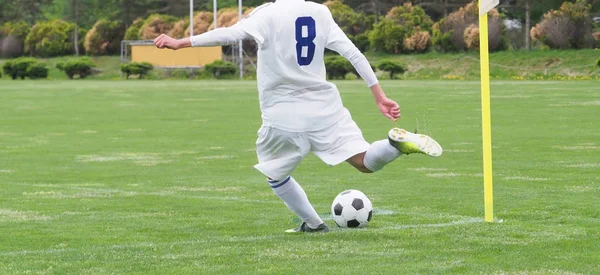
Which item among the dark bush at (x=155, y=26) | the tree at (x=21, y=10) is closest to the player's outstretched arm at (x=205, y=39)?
the dark bush at (x=155, y=26)

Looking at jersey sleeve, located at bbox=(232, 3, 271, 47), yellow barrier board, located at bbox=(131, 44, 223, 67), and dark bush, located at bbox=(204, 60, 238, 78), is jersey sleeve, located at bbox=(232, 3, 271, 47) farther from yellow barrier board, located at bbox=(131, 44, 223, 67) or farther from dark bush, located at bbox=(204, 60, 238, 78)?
yellow barrier board, located at bbox=(131, 44, 223, 67)

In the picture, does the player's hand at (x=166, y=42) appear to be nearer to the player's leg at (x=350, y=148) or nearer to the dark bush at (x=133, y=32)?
the player's leg at (x=350, y=148)

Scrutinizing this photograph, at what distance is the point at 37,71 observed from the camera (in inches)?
2719

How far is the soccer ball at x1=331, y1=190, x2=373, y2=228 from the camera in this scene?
9188 millimetres

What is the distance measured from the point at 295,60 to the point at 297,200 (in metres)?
1.17

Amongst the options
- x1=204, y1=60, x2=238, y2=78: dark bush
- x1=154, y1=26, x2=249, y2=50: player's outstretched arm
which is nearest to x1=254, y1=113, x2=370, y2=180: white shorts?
x1=154, y1=26, x2=249, y2=50: player's outstretched arm

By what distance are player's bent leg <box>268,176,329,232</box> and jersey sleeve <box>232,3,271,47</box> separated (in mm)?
1180

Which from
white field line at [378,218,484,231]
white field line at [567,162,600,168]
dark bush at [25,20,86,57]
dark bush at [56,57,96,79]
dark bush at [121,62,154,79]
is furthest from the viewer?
dark bush at [25,20,86,57]

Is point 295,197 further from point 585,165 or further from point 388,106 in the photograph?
point 585,165

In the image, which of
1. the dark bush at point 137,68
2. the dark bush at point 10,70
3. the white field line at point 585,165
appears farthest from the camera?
the dark bush at point 10,70

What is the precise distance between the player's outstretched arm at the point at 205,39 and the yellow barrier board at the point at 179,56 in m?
62.0

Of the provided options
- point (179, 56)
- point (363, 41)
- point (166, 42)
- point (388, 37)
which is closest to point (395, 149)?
point (166, 42)

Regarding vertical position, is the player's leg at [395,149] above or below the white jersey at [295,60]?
below

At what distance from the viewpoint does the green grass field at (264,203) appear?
753 centimetres
